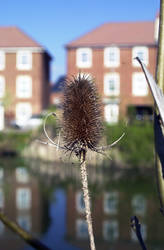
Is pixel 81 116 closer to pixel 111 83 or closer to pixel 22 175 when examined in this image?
pixel 22 175

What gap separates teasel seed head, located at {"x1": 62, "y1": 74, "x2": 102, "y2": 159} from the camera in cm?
93

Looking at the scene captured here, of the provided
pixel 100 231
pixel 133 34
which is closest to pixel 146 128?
pixel 100 231

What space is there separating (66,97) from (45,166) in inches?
712

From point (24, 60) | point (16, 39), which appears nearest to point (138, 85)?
point (24, 60)

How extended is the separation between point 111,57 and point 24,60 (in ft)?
24.5

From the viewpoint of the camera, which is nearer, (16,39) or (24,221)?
(24,221)

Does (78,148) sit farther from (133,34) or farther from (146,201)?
(133,34)

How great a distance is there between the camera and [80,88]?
97 cm

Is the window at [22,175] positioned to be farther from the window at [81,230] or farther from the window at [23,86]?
the window at [23,86]

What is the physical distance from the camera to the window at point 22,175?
15105 millimetres

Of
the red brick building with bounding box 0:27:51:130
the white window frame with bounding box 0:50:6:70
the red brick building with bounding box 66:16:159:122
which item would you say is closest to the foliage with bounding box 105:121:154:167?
the red brick building with bounding box 66:16:159:122

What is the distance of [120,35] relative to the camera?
3266 cm

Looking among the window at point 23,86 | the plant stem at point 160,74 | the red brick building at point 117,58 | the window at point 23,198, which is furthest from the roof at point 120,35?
the plant stem at point 160,74

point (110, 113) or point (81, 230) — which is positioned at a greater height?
point (110, 113)
